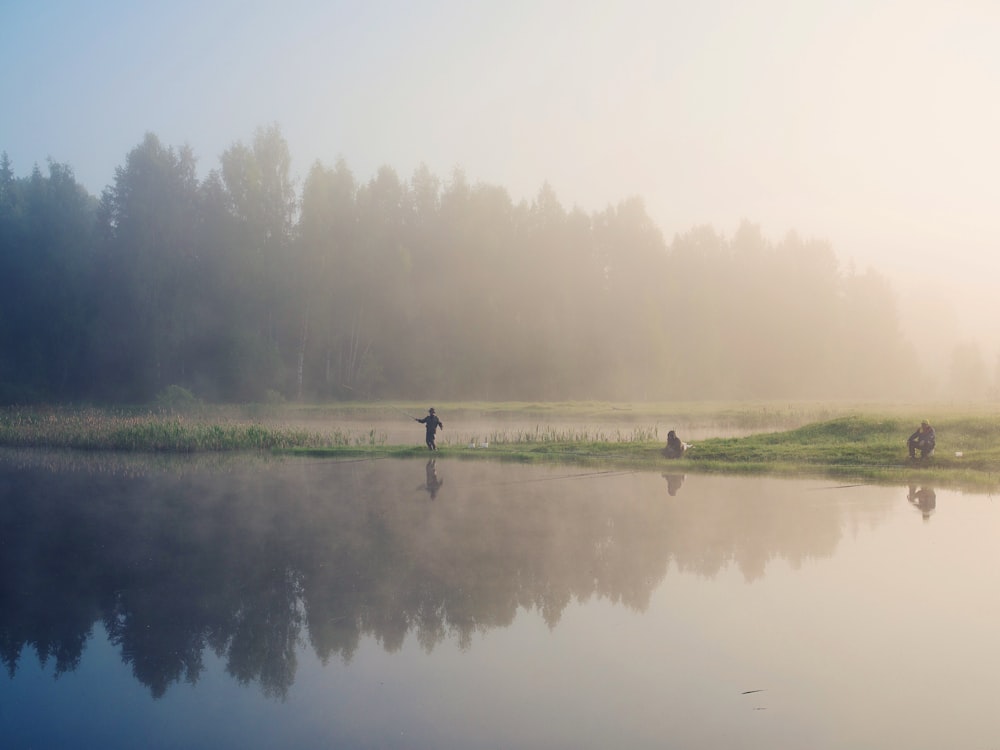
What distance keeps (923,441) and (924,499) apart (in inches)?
268

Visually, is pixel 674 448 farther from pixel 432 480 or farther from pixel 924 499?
pixel 924 499

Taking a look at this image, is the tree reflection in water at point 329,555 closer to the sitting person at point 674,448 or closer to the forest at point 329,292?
the sitting person at point 674,448

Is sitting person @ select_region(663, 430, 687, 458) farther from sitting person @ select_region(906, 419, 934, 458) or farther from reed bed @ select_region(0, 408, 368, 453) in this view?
reed bed @ select_region(0, 408, 368, 453)

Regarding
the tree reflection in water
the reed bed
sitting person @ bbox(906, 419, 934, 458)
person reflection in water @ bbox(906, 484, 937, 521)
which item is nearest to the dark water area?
the tree reflection in water

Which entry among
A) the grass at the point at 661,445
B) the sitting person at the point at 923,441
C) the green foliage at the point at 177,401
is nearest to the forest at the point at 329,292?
the green foliage at the point at 177,401

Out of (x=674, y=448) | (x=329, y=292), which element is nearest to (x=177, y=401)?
(x=329, y=292)

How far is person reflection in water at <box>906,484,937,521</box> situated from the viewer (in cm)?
2100

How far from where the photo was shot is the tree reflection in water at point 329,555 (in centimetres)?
1198

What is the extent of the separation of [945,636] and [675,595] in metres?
3.99

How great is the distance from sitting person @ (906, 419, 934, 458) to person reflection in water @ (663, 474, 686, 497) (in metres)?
8.21

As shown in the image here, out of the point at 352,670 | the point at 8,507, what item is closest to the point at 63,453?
the point at 8,507

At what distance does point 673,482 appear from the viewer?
2694 cm

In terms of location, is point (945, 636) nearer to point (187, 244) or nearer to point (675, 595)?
point (675, 595)

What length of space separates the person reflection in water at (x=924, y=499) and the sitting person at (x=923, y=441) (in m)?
4.10
